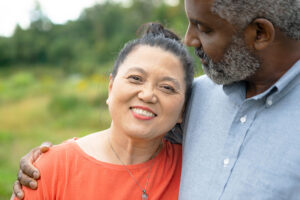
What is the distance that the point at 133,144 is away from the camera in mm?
2291

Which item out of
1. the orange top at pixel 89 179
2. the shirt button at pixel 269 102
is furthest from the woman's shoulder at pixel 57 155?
the shirt button at pixel 269 102

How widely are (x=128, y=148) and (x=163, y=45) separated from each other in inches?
28.0

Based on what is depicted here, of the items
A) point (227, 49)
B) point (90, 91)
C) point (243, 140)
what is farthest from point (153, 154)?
point (90, 91)

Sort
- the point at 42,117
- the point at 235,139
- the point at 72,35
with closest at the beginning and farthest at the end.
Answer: the point at 235,139 < the point at 42,117 < the point at 72,35

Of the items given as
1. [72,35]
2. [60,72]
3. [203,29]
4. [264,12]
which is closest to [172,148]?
[203,29]

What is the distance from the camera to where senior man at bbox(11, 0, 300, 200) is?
1.85 meters

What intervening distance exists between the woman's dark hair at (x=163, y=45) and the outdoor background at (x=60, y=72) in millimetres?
207

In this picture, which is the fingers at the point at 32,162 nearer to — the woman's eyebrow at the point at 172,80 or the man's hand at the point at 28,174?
the man's hand at the point at 28,174

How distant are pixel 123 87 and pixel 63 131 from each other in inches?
323

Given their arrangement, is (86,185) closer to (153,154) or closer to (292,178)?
(153,154)

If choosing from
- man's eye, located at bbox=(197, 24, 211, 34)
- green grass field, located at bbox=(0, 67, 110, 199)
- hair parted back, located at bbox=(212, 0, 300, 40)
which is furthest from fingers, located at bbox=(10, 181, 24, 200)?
green grass field, located at bbox=(0, 67, 110, 199)

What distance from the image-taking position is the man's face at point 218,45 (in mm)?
2041

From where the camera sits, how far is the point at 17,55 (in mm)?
32312

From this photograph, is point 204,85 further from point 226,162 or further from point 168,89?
point 226,162
